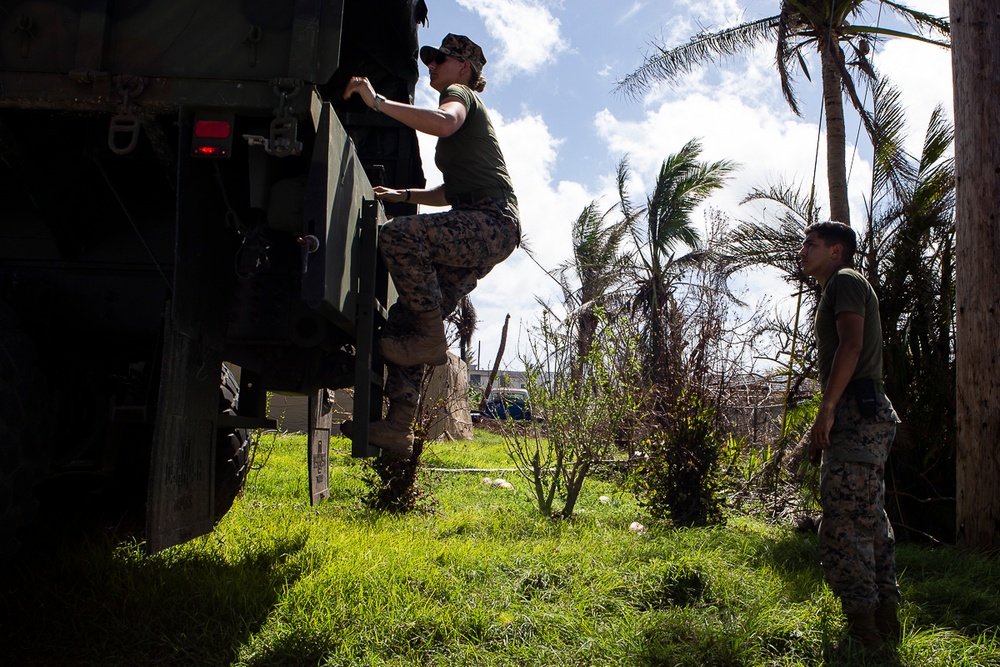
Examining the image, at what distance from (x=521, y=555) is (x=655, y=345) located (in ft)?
16.3

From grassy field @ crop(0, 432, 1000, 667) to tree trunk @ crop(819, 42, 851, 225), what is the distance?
664 cm

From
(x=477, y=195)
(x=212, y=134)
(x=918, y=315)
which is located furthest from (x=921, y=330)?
(x=212, y=134)

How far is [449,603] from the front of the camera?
3795mm

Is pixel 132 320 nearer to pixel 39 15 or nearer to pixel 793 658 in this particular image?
pixel 39 15

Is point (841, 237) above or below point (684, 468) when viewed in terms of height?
above

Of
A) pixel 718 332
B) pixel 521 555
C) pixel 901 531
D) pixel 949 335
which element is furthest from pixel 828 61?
pixel 521 555

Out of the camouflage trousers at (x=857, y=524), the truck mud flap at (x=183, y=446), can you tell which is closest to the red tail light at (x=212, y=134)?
the truck mud flap at (x=183, y=446)

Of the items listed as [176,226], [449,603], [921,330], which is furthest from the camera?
[921,330]

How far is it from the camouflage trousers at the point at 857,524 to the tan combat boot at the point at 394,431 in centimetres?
190

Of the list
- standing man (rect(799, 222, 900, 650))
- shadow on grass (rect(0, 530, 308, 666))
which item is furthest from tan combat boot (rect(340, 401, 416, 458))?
standing man (rect(799, 222, 900, 650))

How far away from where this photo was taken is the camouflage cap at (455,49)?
389 centimetres

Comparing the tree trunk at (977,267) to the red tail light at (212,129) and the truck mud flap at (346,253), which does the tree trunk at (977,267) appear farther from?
the red tail light at (212,129)

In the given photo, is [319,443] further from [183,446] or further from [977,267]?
[977,267]

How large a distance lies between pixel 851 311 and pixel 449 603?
231 cm
